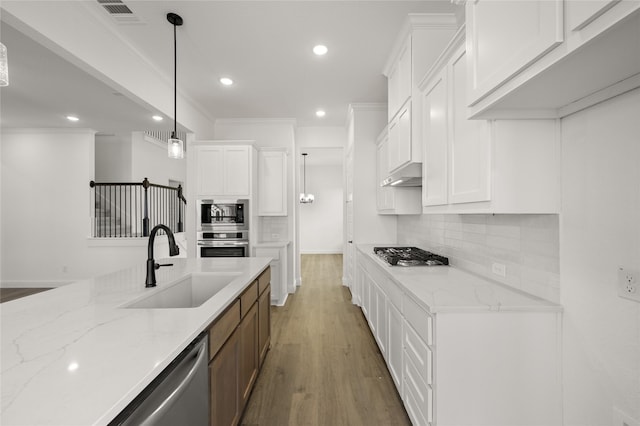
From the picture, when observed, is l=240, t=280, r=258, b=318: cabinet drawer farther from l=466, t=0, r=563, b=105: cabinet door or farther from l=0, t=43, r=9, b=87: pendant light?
l=466, t=0, r=563, b=105: cabinet door

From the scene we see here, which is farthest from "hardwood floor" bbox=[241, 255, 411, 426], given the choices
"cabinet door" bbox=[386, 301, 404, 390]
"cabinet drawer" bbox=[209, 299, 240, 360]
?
"cabinet drawer" bbox=[209, 299, 240, 360]

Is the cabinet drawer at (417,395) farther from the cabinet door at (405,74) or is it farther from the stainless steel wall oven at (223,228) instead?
the stainless steel wall oven at (223,228)

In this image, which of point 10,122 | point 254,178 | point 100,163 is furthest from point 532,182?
point 100,163

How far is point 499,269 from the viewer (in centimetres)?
188

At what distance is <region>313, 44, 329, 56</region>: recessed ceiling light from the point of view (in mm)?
2889

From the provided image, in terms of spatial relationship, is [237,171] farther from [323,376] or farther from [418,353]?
[418,353]

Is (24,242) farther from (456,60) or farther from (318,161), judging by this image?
(456,60)

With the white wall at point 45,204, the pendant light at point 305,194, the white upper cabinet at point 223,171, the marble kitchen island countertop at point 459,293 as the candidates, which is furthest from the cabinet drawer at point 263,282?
the pendant light at point 305,194

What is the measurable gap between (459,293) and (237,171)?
356cm

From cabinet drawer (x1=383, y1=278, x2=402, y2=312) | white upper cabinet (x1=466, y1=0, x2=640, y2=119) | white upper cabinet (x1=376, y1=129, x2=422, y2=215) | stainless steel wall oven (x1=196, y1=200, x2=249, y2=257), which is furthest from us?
stainless steel wall oven (x1=196, y1=200, x2=249, y2=257)

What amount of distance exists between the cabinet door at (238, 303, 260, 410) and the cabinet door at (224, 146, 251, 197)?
2498 mm

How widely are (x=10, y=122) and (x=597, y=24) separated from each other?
7874mm

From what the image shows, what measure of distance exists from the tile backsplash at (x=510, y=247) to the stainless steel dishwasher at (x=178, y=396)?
174 centimetres

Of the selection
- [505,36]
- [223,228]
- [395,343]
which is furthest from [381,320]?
[223,228]
